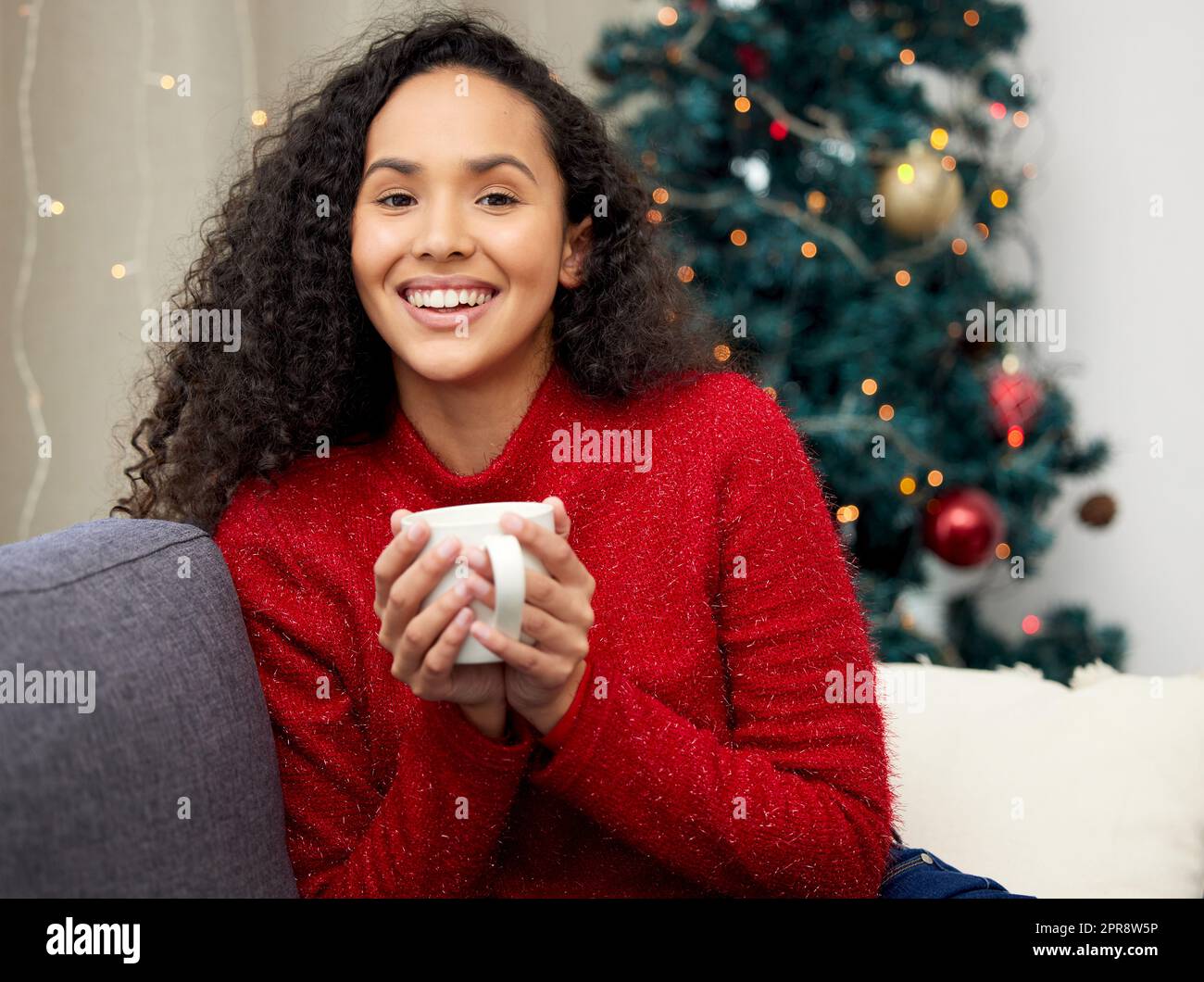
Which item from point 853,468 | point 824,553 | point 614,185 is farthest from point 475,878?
point 853,468

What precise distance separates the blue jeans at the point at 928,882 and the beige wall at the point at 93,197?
1463mm

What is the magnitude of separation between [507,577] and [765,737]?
0.38m

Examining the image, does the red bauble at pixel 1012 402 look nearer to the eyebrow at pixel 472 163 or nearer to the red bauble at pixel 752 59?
the red bauble at pixel 752 59

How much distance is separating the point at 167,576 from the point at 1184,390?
7.91ft

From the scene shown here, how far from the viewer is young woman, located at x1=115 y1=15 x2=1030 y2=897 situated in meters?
0.96

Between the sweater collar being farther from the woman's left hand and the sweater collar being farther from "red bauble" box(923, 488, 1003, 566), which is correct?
"red bauble" box(923, 488, 1003, 566)

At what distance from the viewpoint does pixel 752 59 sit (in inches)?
87.7

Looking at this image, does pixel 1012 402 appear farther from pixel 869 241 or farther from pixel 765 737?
pixel 765 737

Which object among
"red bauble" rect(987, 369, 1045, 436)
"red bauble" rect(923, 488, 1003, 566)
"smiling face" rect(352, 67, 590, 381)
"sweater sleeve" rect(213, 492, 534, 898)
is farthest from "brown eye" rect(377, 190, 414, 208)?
"red bauble" rect(987, 369, 1045, 436)

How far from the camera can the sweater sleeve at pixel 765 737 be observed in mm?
940

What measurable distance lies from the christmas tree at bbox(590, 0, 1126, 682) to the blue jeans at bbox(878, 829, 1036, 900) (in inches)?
41.2

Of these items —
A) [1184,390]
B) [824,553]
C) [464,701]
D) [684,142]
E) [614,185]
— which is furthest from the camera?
[1184,390]
